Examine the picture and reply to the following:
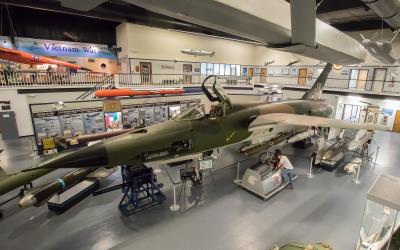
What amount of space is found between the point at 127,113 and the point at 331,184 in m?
12.0

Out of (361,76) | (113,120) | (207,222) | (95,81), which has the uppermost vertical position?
(361,76)

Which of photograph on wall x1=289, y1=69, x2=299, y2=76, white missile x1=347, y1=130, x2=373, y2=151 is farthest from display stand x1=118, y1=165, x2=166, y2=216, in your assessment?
photograph on wall x1=289, y1=69, x2=299, y2=76

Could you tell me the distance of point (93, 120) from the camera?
13.0 meters

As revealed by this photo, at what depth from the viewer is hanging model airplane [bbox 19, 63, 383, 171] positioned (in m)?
4.95

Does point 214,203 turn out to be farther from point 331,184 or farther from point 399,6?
point 399,6

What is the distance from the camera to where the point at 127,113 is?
1386 centimetres

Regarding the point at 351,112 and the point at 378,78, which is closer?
the point at 378,78

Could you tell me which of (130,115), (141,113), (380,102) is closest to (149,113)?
(141,113)

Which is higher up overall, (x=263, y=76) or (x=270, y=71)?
(x=270, y=71)

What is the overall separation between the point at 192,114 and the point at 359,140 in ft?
30.8

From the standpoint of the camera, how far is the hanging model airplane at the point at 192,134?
4953mm

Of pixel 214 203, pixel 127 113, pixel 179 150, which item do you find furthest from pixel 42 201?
pixel 127 113

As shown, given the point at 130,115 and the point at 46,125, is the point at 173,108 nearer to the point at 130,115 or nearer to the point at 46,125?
the point at 130,115

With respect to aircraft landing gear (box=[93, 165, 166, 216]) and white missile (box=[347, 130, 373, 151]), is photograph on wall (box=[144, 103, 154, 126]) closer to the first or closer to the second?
aircraft landing gear (box=[93, 165, 166, 216])
